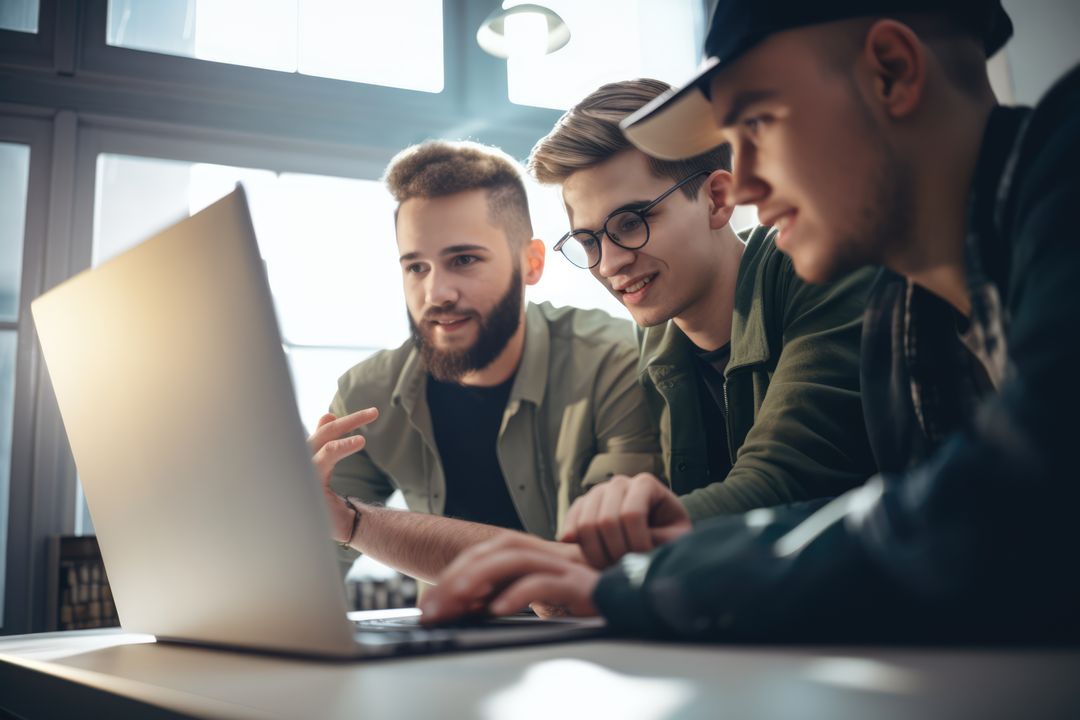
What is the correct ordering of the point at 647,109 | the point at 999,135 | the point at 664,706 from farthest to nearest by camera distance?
1. the point at 647,109
2. the point at 999,135
3. the point at 664,706

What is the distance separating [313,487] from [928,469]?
1.05ft

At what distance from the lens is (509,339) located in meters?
2.02

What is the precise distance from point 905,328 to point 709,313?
0.73 meters

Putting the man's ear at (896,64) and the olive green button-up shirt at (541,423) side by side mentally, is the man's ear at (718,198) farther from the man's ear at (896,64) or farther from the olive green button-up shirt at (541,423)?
the man's ear at (896,64)

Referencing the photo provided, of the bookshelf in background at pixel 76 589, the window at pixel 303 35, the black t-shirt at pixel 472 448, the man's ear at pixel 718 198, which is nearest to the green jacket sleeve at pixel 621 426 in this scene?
the black t-shirt at pixel 472 448

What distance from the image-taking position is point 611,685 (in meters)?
0.35

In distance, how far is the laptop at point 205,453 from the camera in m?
0.47

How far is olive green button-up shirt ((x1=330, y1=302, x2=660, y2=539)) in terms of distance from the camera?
172 cm

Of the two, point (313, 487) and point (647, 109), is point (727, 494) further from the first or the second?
point (313, 487)

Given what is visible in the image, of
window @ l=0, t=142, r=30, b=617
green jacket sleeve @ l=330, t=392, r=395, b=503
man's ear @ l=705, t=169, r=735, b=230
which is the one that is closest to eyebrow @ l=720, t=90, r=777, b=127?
man's ear @ l=705, t=169, r=735, b=230

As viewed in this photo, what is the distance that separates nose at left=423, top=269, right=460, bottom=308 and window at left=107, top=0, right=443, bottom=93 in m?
1.49

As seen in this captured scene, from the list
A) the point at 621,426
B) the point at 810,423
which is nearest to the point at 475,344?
the point at 621,426

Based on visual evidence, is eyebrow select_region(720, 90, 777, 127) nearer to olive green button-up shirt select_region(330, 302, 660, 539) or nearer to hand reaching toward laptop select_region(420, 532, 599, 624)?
hand reaching toward laptop select_region(420, 532, 599, 624)

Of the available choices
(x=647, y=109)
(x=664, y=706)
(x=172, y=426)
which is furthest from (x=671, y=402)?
(x=664, y=706)
